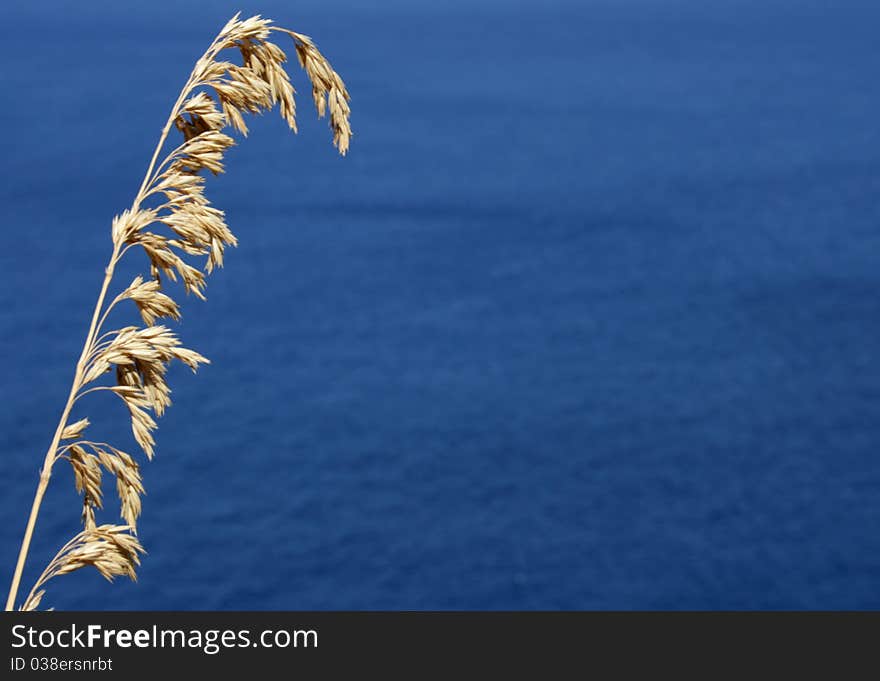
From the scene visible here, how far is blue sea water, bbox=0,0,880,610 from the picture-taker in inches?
491

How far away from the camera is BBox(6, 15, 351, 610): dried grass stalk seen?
101 inches

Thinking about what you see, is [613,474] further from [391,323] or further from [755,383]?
[391,323]

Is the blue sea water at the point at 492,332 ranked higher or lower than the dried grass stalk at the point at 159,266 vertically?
higher

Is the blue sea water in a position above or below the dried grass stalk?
above

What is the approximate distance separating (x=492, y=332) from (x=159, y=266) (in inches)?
548

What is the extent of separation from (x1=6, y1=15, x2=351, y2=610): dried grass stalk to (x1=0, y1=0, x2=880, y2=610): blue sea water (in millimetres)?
9236

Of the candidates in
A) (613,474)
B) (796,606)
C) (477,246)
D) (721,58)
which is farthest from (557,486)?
(721,58)

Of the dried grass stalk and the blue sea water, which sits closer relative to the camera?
the dried grass stalk

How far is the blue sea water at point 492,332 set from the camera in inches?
491

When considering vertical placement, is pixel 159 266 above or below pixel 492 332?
below

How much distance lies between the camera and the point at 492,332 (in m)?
16.5

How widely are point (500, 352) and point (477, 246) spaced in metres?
3.30

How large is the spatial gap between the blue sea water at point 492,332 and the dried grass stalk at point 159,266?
30.3 ft

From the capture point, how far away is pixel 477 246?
1903 cm
